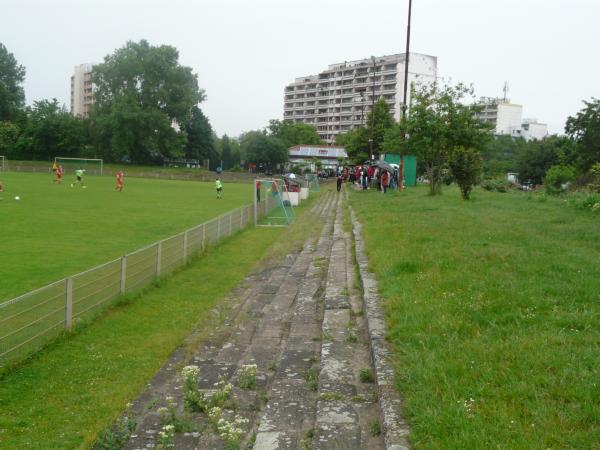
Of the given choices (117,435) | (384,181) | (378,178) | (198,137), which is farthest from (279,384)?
(198,137)

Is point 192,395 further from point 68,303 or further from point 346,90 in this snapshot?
point 346,90

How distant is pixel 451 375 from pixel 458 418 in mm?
736

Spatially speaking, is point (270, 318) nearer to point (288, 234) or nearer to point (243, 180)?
point (288, 234)

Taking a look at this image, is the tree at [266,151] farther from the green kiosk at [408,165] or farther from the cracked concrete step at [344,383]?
the cracked concrete step at [344,383]

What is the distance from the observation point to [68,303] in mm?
7121

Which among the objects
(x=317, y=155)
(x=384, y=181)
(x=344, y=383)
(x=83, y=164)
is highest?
(x=317, y=155)

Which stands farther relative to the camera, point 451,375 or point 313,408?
point 313,408

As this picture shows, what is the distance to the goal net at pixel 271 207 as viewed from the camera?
22.1 meters

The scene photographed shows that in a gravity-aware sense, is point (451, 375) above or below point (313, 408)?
above

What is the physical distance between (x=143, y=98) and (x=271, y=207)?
179ft

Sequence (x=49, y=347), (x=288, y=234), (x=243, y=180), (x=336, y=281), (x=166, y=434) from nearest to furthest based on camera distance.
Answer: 1. (x=166, y=434)
2. (x=49, y=347)
3. (x=336, y=281)
4. (x=288, y=234)
5. (x=243, y=180)

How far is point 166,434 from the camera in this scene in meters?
4.20

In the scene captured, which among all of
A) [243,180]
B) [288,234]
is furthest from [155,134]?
[288,234]

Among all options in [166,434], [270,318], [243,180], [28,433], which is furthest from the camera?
[243,180]
